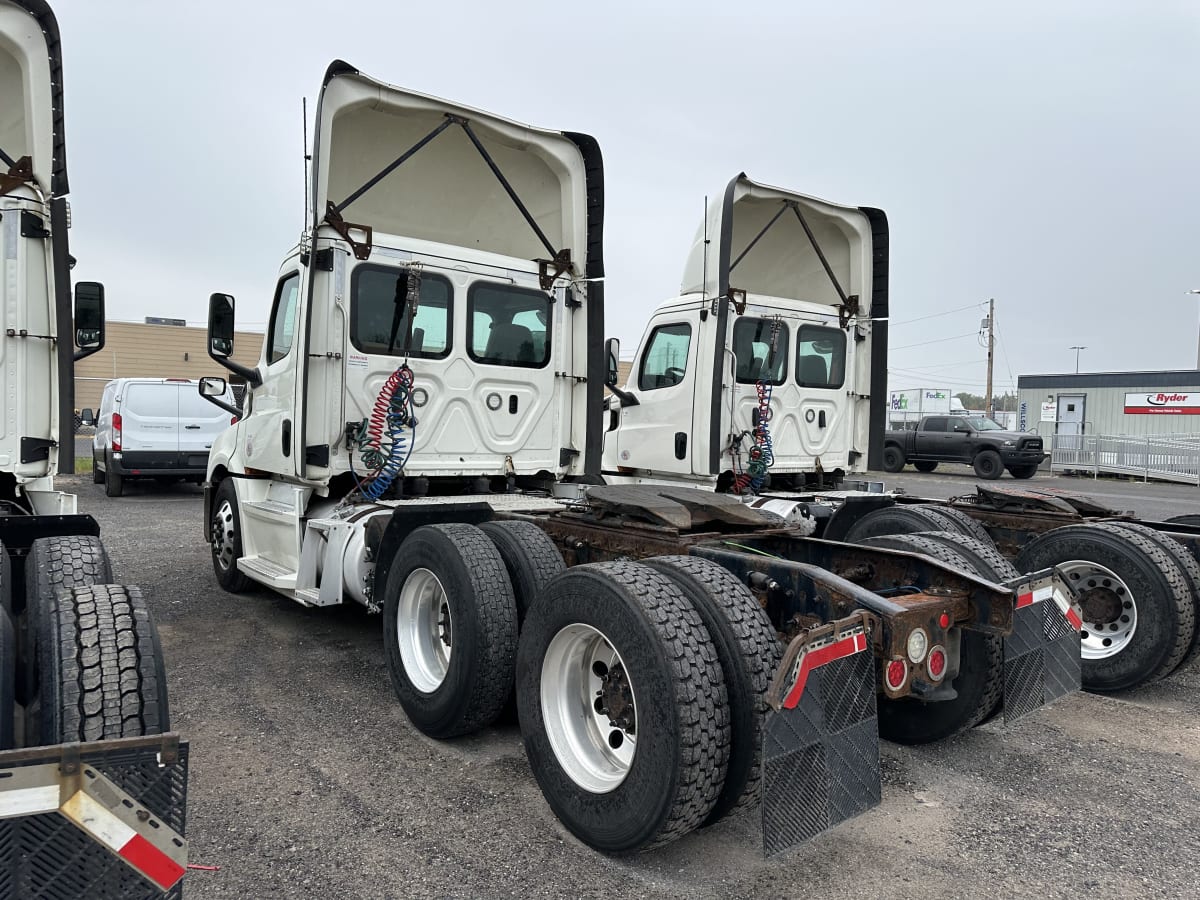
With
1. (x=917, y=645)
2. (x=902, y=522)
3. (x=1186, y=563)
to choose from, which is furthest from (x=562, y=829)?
(x=1186, y=563)

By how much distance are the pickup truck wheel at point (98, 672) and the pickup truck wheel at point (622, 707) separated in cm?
144

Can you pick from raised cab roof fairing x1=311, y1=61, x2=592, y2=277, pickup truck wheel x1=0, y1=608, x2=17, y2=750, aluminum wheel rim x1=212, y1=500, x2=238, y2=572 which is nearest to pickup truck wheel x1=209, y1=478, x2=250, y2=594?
aluminum wheel rim x1=212, y1=500, x2=238, y2=572

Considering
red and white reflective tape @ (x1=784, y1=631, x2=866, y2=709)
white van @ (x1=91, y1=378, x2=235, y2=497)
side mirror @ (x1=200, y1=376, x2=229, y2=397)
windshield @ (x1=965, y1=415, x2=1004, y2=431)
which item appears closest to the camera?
red and white reflective tape @ (x1=784, y1=631, x2=866, y2=709)

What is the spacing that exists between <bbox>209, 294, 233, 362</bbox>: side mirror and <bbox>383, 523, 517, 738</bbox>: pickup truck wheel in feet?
7.81

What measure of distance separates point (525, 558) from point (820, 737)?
6.27ft

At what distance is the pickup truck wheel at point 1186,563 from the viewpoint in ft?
15.6

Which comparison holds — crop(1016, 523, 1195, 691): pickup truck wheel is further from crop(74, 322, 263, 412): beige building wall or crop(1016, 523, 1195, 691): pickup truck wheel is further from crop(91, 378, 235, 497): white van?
crop(74, 322, 263, 412): beige building wall

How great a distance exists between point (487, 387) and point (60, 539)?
11.4 feet

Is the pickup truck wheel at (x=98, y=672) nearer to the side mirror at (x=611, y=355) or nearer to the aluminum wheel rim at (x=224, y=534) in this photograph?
the aluminum wheel rim at (x=224, y=534)

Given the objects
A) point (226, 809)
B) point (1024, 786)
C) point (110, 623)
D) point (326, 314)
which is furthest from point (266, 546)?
point (1024, 786)

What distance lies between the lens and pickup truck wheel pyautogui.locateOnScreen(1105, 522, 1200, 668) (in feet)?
15.6

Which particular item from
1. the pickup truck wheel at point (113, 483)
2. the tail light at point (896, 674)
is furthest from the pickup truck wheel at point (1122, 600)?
the pickup truck wheel at point (113, 483)

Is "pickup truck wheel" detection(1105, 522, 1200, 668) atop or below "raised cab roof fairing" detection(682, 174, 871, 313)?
below

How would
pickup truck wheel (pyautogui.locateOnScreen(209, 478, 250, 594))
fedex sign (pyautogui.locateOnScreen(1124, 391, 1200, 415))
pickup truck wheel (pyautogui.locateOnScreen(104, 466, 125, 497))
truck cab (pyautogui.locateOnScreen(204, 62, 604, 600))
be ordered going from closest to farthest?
1. truck cab (pyautogui.locateOnScreen(204, 62, 604, 600))
2. pickup truck wheel (pyautogui.locateOnScreen(209, 478, 250, 594))
3. pickup truck wheel (pyautogui.locateOnScreen(104, 466, 125, 497))
4. fedex sign (pyautogui.locateOnScreen(1124, 391, 1200, 415))
